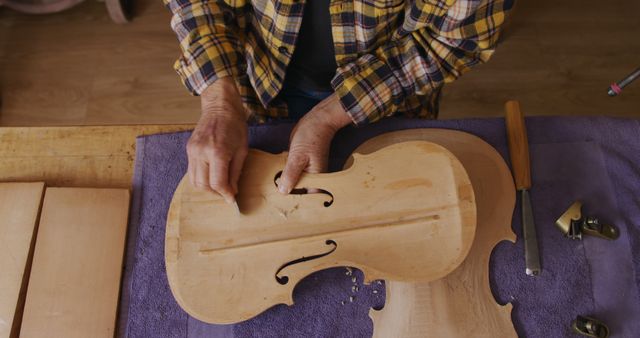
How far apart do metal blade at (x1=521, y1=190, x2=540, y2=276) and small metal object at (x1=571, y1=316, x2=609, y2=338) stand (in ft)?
0.35

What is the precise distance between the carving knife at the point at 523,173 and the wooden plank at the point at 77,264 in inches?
30.9

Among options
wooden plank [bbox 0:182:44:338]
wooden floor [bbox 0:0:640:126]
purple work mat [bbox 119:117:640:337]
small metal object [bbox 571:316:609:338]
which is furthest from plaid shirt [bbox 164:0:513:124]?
wooden floor [bbox 0:0:640:126]

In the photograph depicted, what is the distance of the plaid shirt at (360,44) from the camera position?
0.77 meters

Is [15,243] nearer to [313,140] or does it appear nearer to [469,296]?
[313,140]

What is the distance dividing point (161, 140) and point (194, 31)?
25 centimetres

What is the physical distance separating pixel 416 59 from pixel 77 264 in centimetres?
74

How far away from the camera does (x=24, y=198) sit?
86 centimetres

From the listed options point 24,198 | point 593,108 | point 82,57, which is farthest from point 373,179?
point 82,57

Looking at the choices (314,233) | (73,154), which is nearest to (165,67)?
(73,154)

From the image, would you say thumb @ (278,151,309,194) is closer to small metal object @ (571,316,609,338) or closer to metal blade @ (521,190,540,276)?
metal blade @ (521,190,540,276)

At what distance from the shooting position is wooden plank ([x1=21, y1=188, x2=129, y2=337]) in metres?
0.80

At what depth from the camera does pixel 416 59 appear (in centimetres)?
80

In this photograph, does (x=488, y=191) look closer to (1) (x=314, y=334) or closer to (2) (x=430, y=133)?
(2) (x=430, y=133)

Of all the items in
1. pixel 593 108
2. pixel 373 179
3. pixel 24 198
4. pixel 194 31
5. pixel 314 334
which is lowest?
pixel 593 108
